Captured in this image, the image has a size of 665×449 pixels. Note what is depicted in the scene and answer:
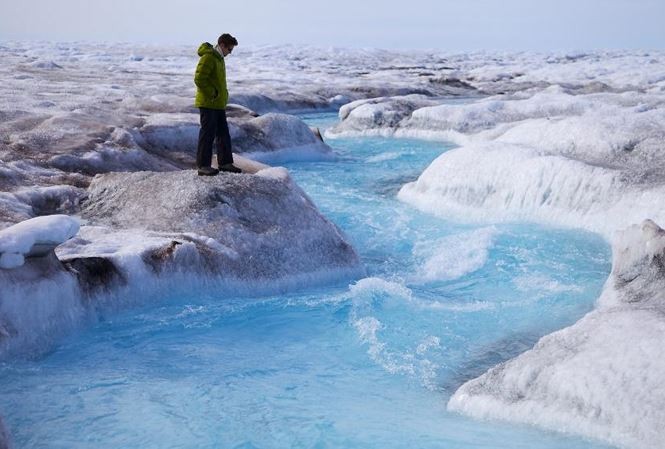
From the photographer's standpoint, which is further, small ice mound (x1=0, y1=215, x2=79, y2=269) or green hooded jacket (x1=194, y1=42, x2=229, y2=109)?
green hooded jacket (x1=194, y1=42, x2=229, y2=109)

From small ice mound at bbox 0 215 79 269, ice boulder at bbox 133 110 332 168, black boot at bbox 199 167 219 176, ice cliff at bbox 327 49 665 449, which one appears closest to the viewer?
ice cliff at bbox 327 49 665 449

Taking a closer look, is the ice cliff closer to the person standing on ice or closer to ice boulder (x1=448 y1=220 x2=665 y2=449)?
ice boulder (x1=448 y1=220 x2=665 y2=449)

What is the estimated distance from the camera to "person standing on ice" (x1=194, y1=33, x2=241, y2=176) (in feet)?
34.1

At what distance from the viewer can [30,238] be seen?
24.0 feet

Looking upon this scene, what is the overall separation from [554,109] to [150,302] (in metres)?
20.6

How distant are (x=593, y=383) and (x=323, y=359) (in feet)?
9.56

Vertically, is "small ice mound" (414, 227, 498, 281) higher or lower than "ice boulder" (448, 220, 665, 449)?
lower

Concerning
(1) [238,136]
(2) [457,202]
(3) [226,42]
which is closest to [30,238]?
(3) [226,42]

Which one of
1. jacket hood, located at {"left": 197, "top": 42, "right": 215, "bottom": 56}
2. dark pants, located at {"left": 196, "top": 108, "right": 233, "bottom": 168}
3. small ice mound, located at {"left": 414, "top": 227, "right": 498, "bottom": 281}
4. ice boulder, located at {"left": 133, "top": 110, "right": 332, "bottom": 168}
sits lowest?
small ice mound, located at {"left": 414, "top": 227, "right": 498, "bottom": 281}

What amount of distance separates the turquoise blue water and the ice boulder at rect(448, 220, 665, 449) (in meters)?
0.20

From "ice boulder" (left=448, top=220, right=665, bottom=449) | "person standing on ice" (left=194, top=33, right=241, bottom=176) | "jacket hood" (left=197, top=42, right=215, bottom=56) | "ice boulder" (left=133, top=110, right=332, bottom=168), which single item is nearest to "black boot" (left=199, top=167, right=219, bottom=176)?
"person standing on ice" (left=194, top=33, right=241, bottom=176)

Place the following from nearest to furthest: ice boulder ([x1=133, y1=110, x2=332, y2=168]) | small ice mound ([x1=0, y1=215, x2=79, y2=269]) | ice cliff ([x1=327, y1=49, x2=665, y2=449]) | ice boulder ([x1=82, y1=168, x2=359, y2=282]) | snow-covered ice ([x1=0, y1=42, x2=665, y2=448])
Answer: ice cliff ([x1=327, y1=49, x2=665, y2=449]), snow-covered ice ([x1=0, y1=42, x2=665, y2=448]), small ice mound ([x1=0, y1=215, x2=79, y2=269]), ice boulder ([x1=82, y1=168, x2=359, y2=282]), ice boulder ([x1=133, y1=110, x2=332, y2=168])

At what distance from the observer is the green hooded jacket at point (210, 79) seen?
10.4 meters

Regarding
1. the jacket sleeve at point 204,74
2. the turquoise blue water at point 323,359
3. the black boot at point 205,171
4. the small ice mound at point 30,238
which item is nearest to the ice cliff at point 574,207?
the turquoise blue water at point 323,359
